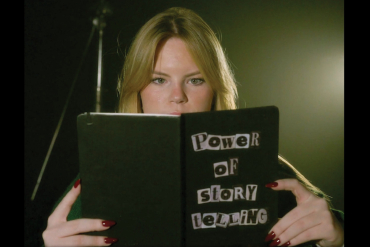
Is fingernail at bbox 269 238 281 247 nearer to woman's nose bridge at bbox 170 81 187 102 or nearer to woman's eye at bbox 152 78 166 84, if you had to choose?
woman's nose bridge at bbox 170 81 187 102

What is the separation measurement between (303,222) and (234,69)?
1.27 metres

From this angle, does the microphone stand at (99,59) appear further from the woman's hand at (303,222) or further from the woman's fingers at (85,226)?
the woman's hand at (303,222)

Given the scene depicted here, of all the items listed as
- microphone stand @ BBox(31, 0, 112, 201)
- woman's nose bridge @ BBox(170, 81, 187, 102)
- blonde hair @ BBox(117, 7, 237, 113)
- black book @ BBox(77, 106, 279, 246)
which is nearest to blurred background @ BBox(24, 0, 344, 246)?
microphone stand @ BBox(31, 0, 112, 201)

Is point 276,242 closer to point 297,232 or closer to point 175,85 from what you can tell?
point 297,232

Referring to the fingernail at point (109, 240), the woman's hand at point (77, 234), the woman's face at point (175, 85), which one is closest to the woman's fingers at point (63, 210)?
the woman's hand at point (77, 234)

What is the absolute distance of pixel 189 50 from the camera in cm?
90

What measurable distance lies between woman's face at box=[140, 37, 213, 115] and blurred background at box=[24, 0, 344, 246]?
66cm

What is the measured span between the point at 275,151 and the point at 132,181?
341mm

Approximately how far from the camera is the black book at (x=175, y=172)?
0.55 m

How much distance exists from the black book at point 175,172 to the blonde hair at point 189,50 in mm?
394

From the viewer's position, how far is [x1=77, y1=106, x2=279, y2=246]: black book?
21.6 inches
